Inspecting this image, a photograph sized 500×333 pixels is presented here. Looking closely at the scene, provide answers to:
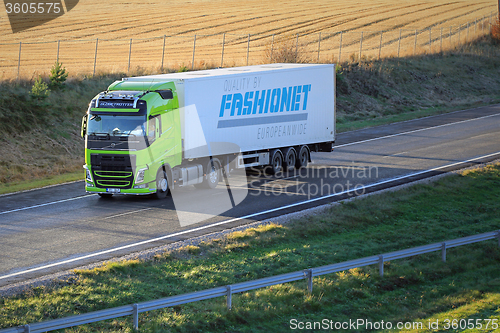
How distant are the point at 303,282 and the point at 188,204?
24.2ft

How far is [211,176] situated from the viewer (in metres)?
21.9

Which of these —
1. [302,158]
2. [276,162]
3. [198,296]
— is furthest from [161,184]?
[198,296]

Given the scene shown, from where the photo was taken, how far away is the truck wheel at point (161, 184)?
20203 mm

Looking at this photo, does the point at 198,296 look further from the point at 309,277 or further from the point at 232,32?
the point at 232,32

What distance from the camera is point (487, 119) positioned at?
38969 millimetres

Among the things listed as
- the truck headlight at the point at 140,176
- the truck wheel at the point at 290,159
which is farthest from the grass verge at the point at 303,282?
the truck wheel at the point at 290,159

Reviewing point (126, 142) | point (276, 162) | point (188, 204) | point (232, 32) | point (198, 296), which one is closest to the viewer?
point (198, 296)

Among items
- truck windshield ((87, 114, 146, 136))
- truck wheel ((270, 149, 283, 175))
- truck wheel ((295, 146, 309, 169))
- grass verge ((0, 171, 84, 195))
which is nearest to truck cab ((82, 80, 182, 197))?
truck windshield ((87, 114, 146, 136))

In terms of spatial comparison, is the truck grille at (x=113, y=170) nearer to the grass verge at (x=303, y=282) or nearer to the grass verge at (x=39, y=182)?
the grass verge at (x=39, y=182)

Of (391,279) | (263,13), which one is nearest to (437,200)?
(391,279)

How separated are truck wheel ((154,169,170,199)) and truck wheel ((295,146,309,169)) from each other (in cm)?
653

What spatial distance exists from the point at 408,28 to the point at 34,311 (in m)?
58.3

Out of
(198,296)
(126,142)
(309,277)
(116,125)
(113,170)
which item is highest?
→ (116,125)

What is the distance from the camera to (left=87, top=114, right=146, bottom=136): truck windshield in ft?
64.0
